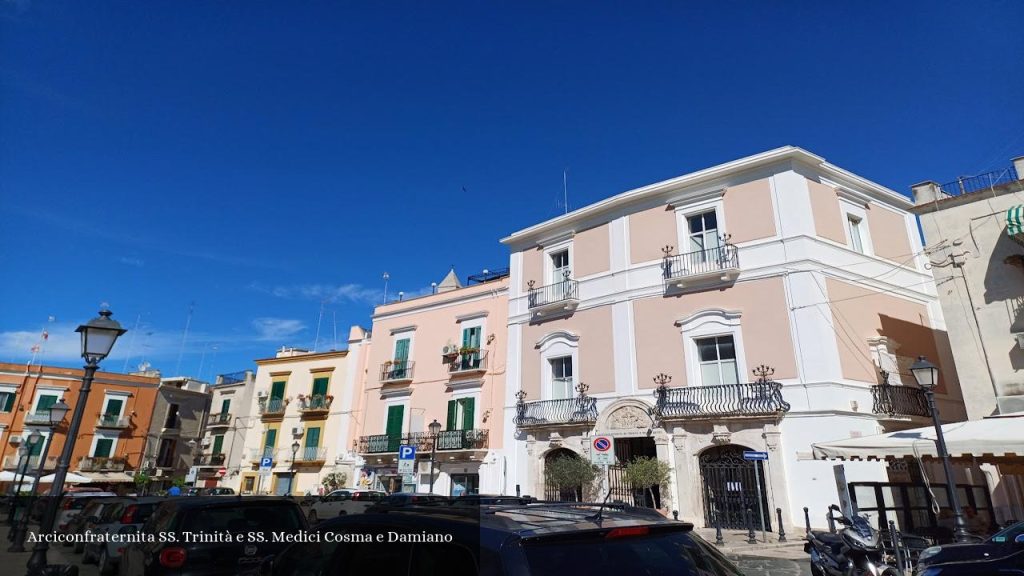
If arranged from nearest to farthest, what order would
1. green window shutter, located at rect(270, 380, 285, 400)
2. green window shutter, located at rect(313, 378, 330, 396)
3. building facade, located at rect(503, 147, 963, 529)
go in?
building facade, located at rect(503, 147, 963, 529) < green window shutter, located at rect(313, 378, 330, 396) < green window shutter, located at rect(270, 380, 285, 400)

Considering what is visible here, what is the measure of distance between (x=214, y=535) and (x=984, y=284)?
16811mm

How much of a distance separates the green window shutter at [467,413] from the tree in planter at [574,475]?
5.25 metres

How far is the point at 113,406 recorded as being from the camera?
35.9 meters

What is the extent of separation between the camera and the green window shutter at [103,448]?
114ft

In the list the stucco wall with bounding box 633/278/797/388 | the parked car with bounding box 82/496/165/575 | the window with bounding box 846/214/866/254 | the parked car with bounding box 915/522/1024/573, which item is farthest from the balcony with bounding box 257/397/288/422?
the parked car with bounding box 915/522/1024/573

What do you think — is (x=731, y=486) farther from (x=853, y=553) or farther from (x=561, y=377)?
(x=853, y=553)

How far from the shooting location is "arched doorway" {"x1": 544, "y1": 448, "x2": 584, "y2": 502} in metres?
18.3

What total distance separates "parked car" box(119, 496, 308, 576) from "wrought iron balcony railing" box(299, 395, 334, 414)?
21.6 metres

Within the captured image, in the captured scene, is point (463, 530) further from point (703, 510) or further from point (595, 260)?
point (595, 260)

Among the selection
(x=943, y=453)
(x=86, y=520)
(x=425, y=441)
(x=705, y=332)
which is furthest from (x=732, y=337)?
(x=86, y=520)

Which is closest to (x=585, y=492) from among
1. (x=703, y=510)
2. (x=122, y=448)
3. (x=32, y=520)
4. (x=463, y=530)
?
(x=703, y=510)

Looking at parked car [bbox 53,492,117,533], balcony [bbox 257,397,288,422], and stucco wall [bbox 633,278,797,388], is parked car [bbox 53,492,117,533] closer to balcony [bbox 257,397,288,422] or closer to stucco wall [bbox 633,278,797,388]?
balcony [bbox 257,397,288,422]

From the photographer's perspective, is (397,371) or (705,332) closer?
(705,332)

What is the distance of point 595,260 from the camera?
2116cm
